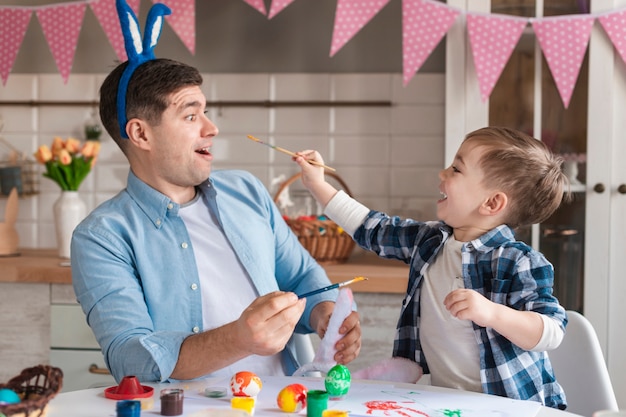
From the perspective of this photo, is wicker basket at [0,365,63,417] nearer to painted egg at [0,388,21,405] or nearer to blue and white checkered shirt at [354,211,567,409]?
painted egg at [0,388,21,405]

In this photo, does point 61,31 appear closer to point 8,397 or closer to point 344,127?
point 344,127

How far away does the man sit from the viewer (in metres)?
1.64

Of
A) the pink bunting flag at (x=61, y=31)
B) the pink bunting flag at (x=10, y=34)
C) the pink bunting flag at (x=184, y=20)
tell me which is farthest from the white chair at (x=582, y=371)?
the pink bunting flag at (x=10, y=34)

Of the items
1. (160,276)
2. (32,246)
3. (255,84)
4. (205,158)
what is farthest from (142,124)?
(32,246)

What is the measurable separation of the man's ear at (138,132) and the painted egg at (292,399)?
782 mm

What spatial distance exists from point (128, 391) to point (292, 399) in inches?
10.8

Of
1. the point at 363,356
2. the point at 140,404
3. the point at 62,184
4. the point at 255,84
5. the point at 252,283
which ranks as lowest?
the point at 363,356

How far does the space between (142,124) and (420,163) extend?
5.26 feet

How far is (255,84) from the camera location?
11.1 feet

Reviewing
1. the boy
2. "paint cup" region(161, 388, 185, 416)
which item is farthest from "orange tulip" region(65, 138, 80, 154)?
"paint cup" region(161, 388, 185, 416)

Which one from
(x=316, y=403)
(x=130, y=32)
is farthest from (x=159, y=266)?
(x=316, y=403)

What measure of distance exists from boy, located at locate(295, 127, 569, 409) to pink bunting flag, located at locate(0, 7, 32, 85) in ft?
6.40

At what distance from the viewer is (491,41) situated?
2.88 meters

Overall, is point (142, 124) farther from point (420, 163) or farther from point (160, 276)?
point (420, 163)
